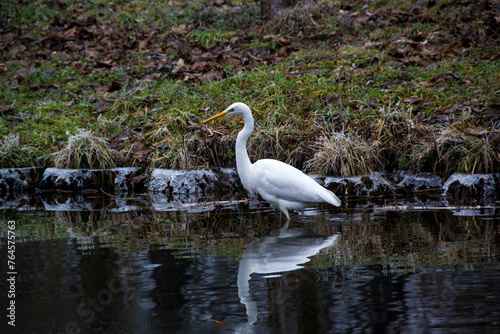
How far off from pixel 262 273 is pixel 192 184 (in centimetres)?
439

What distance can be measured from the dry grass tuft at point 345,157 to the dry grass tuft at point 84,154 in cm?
351

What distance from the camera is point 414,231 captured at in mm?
5359

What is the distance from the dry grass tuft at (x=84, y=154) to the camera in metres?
8.80

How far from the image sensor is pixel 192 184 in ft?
27.6

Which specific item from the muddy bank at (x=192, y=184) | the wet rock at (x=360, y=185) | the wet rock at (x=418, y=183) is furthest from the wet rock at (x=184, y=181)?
the wet rock at (x=418, y=183)

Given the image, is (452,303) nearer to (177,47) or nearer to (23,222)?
(23,222)

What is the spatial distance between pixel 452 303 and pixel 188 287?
6.04ft

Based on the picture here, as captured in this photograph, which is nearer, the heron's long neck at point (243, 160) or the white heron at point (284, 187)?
the white heron at point (284, 187)

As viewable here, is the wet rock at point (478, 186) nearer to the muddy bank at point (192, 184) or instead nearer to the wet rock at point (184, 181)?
the muddy bank at point (192, 184)

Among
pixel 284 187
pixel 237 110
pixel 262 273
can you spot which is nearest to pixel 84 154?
pixel 237 110

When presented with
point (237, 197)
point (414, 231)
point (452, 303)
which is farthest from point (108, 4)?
point (452, 303)

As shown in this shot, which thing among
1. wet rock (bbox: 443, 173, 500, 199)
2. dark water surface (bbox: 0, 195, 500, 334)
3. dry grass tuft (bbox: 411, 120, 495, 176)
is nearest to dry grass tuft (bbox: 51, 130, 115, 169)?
dark water surface (bbox: 0, 195, 500, 334)

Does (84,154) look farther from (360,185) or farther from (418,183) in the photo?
(418,183)

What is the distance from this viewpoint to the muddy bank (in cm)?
724
